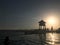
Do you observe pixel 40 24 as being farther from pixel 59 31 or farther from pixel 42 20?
pixel 59 31

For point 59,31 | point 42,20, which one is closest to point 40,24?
point 42,20

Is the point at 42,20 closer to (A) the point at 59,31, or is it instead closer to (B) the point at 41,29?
(B) the point at 41,29

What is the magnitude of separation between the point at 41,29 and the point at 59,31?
54.7 metres

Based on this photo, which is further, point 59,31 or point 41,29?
point 59,31

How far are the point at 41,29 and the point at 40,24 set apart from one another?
6915mm

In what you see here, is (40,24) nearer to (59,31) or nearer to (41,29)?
(41,29)

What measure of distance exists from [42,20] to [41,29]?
813 cm

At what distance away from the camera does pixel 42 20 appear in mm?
109562

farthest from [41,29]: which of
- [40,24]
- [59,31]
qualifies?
[59,31]

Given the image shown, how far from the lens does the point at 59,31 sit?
166125 mm

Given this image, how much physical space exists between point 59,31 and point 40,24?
2401 inches

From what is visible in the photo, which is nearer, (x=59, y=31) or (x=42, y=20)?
(x=42, y=20)

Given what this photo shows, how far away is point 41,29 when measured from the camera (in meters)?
115

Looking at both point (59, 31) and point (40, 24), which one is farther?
point (59, 31)
